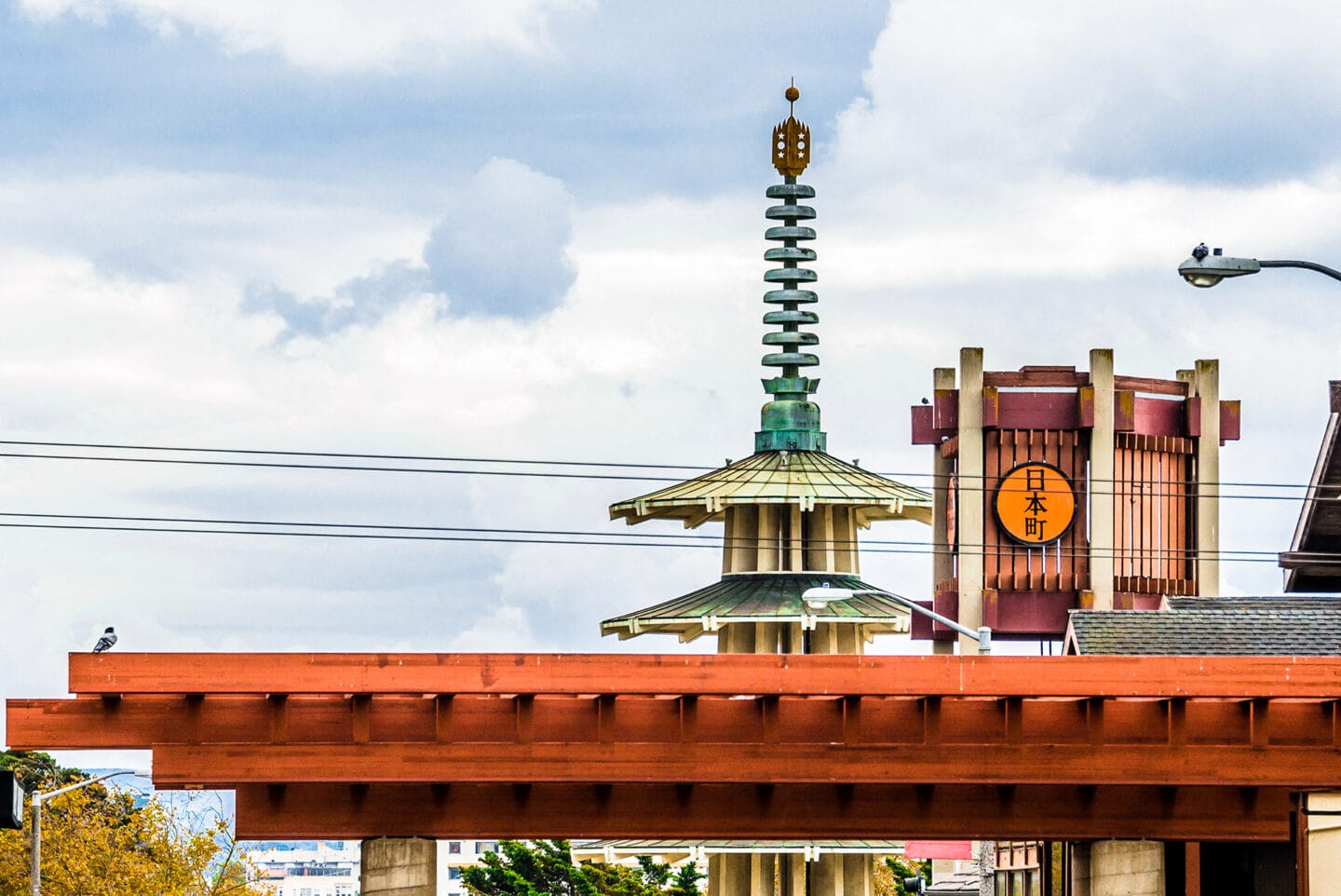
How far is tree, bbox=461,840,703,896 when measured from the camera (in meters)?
82.4

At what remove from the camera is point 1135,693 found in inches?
1047

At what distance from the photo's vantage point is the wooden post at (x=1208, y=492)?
59000mm

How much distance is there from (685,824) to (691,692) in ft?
10.2

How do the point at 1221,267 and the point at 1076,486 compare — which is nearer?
the point at 1221,267

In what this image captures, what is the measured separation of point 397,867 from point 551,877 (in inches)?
2233

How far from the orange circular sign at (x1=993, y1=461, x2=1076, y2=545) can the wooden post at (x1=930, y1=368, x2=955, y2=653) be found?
6.41ft

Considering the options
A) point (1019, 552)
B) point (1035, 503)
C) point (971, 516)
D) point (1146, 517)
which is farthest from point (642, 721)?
point (1146, 517)

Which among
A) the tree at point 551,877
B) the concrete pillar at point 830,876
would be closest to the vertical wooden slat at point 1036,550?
the concrete pillar at point 830,876

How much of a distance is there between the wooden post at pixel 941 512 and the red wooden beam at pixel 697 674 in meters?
32.5

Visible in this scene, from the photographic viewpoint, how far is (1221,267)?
2408 centimetres

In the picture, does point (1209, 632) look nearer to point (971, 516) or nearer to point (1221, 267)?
point (1221, 267)

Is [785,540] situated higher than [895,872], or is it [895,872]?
[785,540]

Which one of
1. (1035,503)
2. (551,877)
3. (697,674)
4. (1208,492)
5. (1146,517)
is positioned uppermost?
(1208,492)

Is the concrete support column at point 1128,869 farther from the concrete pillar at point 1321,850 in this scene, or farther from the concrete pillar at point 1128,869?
the concrete pillar at point 1321,850
